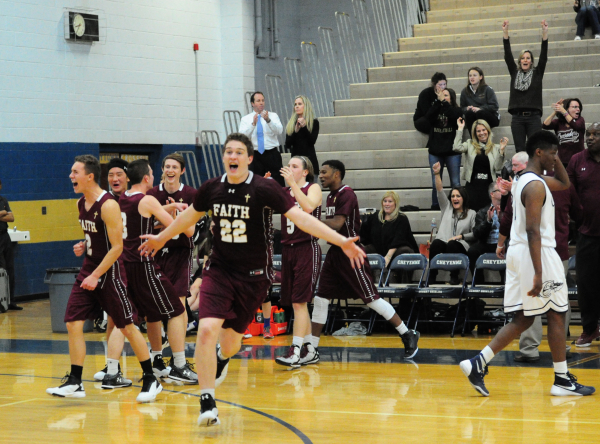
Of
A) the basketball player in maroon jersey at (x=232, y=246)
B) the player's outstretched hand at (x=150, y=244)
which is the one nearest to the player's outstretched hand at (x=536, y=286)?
the basketball player in maroon jersey at (x=232, y=246)

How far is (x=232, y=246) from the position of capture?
5.69 metres

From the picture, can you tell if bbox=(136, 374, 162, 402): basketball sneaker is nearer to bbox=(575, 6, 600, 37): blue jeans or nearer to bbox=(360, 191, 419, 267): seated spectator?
bbox=(360, 191, 419, 267): seated spectator

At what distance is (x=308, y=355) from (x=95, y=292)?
92.8 inches

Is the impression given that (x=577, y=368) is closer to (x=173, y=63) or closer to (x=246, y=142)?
(x=246, y=142)

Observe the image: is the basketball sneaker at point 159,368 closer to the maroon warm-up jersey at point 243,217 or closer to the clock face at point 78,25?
the maroon warm-up jersey at point 243,217

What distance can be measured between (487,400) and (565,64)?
9511 millimetres

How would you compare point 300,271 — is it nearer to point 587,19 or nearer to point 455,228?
point 455,228

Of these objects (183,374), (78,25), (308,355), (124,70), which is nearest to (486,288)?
(308,355)

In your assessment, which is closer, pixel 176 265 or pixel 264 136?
pixel 176 265

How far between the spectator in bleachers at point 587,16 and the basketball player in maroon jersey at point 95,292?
416 inches

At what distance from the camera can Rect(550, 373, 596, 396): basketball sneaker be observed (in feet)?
20.7

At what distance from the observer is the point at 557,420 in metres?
5.64

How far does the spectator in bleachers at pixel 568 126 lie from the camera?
1089 centimetres

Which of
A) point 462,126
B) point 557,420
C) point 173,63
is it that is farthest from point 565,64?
point 557,420
